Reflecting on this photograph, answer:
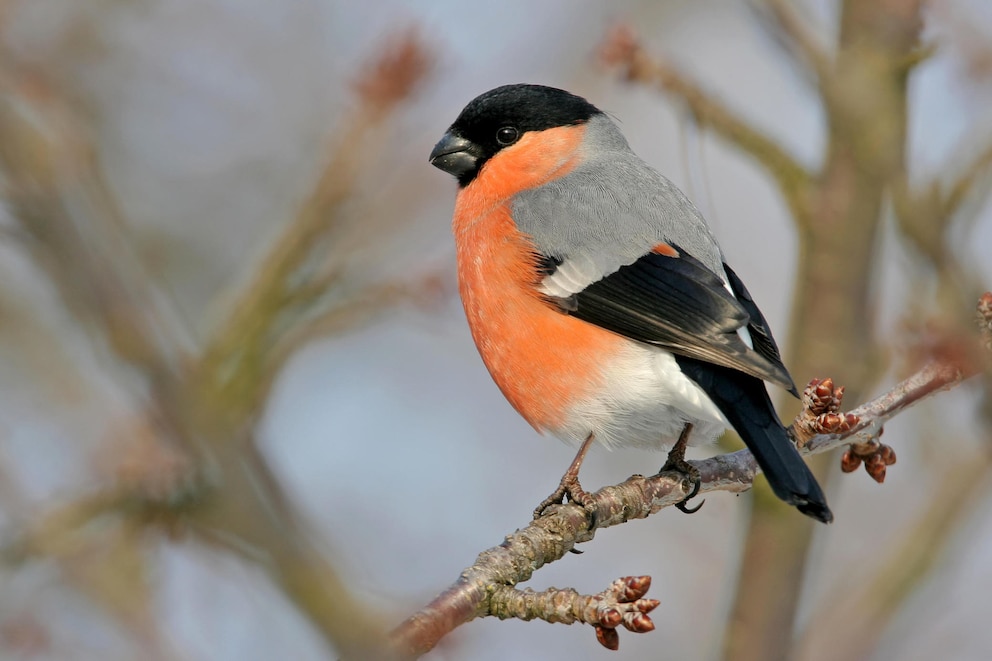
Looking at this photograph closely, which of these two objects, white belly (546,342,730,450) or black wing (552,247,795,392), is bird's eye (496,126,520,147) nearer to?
black wing (552,247,795,392)

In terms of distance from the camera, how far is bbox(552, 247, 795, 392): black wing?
3111 mm

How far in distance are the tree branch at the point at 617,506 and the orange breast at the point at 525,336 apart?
0.41 meters

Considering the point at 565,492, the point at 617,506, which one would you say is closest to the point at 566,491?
the point at 565,492

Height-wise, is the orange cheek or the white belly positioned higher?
the orange cheek

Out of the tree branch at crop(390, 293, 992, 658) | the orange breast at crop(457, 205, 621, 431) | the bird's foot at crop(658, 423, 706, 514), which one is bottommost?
the tree branch at crop(390, 293, 992, 658)

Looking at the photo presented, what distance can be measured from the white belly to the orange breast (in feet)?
0.15

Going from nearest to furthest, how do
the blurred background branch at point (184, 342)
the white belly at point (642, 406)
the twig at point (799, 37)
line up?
the blurred background branch at point (184, 342) < the white belly at point (642, 406) < the twig at point (799, 37)

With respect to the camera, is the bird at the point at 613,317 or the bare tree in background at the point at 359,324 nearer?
the bare tree in background at the point at 359,324

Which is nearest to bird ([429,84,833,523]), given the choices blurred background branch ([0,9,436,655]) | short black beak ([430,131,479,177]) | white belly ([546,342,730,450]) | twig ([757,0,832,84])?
white belly ([546,342,730,450])

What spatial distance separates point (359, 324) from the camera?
3613 mm

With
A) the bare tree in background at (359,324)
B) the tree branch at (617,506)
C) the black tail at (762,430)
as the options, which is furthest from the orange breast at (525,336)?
the tree branch at (617,506)

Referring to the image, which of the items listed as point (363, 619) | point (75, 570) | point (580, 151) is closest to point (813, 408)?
point (363, 619)

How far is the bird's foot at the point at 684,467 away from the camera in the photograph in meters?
3.27

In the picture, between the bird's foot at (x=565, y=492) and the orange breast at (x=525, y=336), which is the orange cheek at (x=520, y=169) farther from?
the bird's foot at (x=565, y=492)
